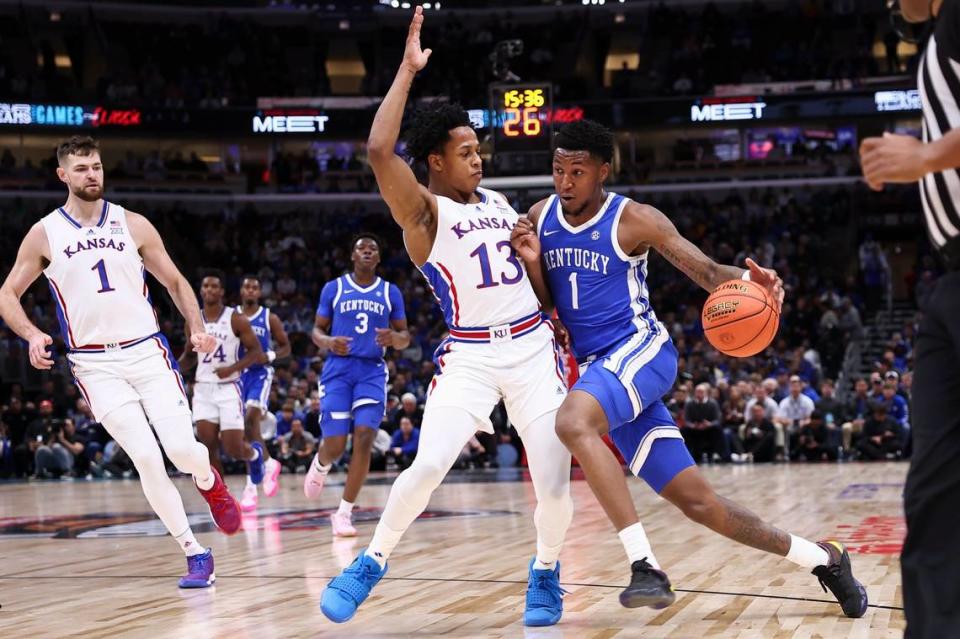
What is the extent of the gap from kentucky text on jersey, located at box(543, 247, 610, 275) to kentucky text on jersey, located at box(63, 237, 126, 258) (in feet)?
8.66

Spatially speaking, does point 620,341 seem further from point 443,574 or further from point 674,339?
point 674,339

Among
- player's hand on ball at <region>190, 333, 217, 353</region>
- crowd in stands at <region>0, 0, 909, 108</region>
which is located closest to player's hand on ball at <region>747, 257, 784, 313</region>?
player's hand on ball at <region>190, 333, 217, 353</region>

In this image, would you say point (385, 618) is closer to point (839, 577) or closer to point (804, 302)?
point (839, 577)

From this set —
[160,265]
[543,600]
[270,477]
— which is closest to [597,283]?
[543,600]

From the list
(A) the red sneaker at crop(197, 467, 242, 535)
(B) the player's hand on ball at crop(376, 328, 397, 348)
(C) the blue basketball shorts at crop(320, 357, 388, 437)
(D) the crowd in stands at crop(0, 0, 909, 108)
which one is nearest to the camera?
(A) the red sneaker at crop(197, 467, 242, 535)

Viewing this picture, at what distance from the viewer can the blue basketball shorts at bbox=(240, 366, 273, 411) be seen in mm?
12266

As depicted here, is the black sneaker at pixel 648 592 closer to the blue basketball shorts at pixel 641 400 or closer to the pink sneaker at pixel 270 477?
the blue basketball shorts at pixel 641 400

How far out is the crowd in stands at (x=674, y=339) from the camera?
17875 mm

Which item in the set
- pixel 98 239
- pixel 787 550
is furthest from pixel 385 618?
pixel 98 239

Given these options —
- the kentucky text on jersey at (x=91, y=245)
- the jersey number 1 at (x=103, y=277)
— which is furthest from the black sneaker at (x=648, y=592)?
the kentucky text on jersey at (x=91, y=245)

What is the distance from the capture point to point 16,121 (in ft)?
93.2

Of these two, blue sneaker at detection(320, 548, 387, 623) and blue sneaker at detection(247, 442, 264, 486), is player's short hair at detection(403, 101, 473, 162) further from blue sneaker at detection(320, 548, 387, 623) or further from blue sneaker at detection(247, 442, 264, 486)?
blue sneaker at detection(247, 442, 264, 486)

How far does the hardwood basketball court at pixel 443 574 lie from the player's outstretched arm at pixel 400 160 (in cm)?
176

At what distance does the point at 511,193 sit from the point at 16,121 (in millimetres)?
13395
